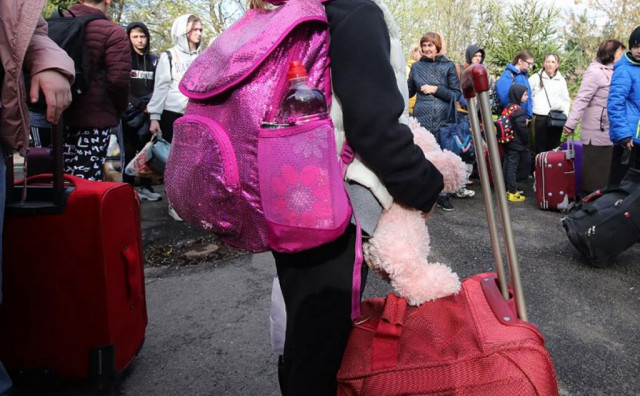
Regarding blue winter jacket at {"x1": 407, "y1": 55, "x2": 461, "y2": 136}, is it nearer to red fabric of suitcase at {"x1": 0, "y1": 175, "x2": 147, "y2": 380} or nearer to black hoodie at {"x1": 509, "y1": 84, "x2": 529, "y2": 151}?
black hoodie at {"x1": 509, "y1": 84, "x2": 529, "y2": 151}

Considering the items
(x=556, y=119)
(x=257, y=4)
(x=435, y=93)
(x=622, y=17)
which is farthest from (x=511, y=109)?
(x=622, y=17)

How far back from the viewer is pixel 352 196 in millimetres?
1411

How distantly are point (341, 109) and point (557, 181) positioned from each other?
524 centimetres

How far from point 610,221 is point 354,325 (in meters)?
3.18

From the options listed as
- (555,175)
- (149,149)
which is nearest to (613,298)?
(555,175)

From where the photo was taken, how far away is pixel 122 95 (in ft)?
10.5

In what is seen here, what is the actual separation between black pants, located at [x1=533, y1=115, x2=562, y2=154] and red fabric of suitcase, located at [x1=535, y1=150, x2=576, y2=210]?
1.74 m

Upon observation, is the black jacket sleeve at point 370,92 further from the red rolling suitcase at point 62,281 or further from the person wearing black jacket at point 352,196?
the red rolling suitcase at point 62,281

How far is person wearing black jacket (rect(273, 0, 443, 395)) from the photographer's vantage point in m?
1.30

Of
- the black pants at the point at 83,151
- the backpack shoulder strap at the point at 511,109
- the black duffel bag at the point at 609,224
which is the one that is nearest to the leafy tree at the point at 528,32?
the backpack shoulder strap at the point at 511,109

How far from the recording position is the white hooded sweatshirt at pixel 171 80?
16.8ft

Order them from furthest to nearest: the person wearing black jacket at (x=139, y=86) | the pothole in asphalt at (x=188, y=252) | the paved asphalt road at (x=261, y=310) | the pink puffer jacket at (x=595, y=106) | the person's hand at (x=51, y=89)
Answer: the person wearing black jacket at (x=139, y=86) < the pink puffer jacket at (x=595, y=106) < the pothole in asphalt at (x=188, y=252) < the paved asphalt road at (x=261, y=310) < the person's hand at (x=51, y=89)

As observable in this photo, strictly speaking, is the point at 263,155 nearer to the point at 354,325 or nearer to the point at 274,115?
the point at 274,115

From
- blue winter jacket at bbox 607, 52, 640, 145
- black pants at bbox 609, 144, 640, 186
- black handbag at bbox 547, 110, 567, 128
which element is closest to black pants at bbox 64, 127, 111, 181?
blue winter jacket at bbox 607, 52, 640, 145
